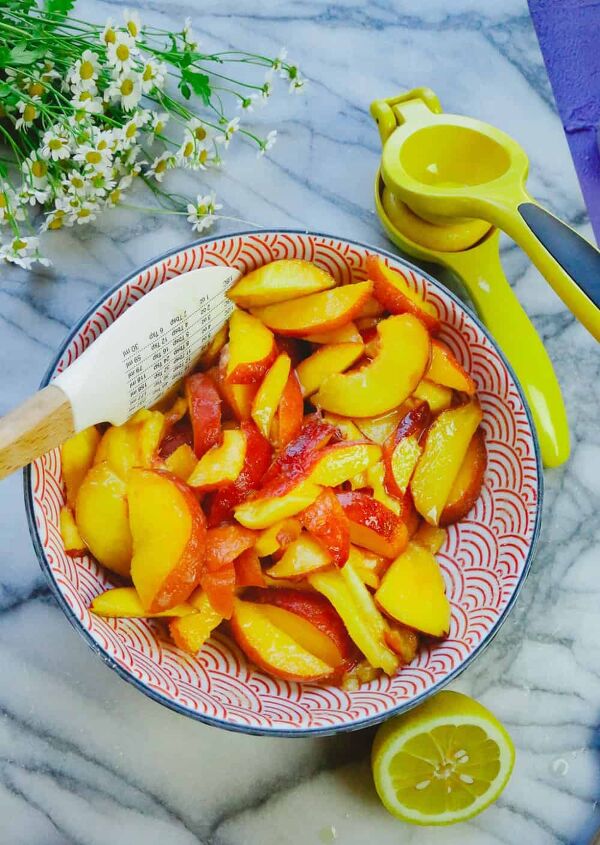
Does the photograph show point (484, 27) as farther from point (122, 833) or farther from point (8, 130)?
point (122, 833)

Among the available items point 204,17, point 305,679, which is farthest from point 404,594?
point 204,17

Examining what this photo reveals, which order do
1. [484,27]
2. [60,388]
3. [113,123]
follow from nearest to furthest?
1. [60,388]
2. [113,123]
3. [484,27]

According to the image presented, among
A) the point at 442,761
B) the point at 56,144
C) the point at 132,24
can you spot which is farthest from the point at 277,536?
the point at 132,24

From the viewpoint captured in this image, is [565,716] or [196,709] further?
[565,716]

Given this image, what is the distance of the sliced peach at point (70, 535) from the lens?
3.58 ft

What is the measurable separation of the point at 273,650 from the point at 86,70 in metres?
0.79

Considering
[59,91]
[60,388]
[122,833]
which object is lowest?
[122,833]

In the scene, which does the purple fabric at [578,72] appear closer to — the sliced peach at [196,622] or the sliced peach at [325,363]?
the sliced peach at [325,363]

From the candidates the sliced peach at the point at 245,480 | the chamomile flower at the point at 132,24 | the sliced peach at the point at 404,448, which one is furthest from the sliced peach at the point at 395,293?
the chamomile flower at the point at 132,24

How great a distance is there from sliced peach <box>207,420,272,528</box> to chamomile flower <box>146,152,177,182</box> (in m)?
0.46

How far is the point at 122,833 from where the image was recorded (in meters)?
1.19

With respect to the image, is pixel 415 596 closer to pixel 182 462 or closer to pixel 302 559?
pixel 302 559

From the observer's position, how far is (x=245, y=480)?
112 centimetres

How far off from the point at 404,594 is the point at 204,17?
3.25 ft
